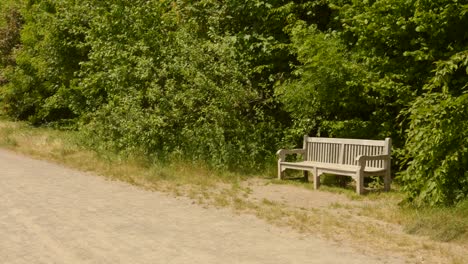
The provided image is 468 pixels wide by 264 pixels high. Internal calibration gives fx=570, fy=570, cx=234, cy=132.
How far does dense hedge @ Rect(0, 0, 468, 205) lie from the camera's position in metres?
8.19

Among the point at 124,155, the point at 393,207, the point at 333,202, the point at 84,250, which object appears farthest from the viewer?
the point at 124,155

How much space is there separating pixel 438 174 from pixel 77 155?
10.3m

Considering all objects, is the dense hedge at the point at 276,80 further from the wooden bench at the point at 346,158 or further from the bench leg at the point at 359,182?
the bench leg at the point at 359,182

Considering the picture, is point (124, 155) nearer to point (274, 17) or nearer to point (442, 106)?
point (274, 17)

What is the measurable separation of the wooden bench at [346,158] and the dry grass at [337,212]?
0.36 meters

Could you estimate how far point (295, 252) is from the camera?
613cm

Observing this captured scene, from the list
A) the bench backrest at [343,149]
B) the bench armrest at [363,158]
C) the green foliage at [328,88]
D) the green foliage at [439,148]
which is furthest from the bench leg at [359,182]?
the green foliage at [328,88]

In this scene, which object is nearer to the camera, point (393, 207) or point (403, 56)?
point (393, 207)

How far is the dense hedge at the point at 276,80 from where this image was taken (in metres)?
8.19

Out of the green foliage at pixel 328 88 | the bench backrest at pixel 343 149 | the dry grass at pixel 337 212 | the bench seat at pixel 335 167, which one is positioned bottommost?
the dry grass at pixel 337 212

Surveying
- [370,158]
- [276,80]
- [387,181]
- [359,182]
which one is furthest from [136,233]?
[276,80]

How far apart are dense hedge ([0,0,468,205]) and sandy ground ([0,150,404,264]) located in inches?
101

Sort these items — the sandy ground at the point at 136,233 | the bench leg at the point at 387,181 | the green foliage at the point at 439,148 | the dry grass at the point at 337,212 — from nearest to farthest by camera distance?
1. the sandy ground at the point at 136,233
2. the dry grass at the point at 337,212
3. the green foliage at the point at 439,148
4. the bench leg at the point at 387,181

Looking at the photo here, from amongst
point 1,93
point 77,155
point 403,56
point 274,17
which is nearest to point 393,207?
point 403,56
